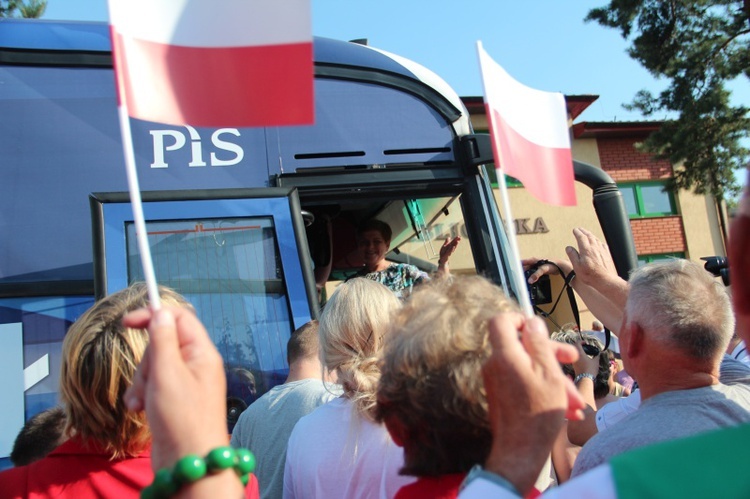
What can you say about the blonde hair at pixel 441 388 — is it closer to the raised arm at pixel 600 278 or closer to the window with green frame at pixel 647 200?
the raised arm at pixel 600 278

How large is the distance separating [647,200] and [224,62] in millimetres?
18296

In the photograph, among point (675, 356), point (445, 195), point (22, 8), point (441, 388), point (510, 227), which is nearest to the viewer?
point (441, 388)

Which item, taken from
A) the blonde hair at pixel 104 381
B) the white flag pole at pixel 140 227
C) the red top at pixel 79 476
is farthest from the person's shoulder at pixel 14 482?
the white flag pole at pixel 140 227

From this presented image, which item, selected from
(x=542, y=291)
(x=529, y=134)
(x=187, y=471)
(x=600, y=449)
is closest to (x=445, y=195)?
(x=542, y=291)

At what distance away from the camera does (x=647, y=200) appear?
1842 cm

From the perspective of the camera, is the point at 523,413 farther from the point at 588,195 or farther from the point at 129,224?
the point at 588,195

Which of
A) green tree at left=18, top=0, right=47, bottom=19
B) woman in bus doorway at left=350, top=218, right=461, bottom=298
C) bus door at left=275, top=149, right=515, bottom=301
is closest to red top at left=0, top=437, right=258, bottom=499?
bus door at left=275, top=149, right=515, bottom=301

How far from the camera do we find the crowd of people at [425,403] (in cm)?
108

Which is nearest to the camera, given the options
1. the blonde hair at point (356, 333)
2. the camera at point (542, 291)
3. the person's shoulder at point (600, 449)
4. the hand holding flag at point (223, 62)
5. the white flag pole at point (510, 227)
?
the white flag pole at point (510, 227)

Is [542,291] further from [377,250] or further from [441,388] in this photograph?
[441,388]

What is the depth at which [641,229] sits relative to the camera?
18109mm

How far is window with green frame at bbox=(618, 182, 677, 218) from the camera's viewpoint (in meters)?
18.2

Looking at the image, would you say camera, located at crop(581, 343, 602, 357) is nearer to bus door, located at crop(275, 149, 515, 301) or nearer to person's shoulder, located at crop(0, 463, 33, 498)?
bus door, located at crop(275, 149, 515, 301)

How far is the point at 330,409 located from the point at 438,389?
100 cm
